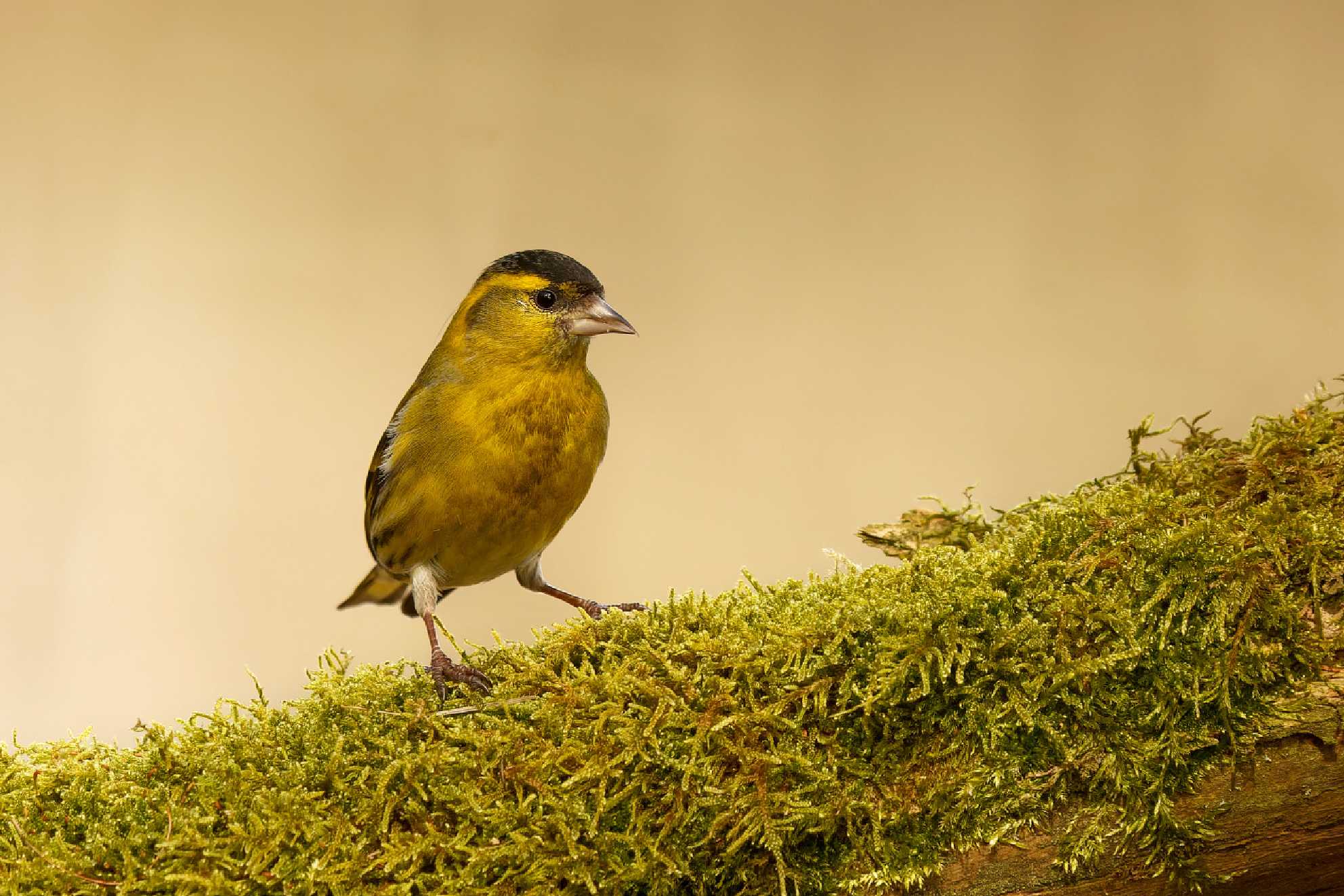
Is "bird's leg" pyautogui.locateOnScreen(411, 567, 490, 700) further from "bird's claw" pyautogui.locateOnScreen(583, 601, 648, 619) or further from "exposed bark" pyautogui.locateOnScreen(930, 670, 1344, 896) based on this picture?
"exposed bark" pyautogui.locateOnScreen(930, 670, 1344, 896)

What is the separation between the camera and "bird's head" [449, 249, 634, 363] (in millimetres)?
3238

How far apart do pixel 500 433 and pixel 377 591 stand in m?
1.57

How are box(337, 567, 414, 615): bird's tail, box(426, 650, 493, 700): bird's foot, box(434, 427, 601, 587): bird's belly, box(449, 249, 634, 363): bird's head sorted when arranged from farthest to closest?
box(337, 567, 414, 615): bird's tail
box(449, 249, 634, 363): bird's head
box(434, 427, 601, 587): bird's belly
box(426, 650, 493, 700): bird's foot

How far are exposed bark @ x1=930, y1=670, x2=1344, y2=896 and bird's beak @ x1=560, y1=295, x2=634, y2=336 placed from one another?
1.79 metres

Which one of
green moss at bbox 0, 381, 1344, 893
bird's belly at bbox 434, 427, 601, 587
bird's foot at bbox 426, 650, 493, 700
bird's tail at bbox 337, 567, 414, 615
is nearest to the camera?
green moss at bbox 0, 381, 1344, 893

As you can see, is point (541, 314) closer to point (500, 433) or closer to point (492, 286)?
point (492, 286)

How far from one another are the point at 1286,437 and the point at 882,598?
4.05 ft

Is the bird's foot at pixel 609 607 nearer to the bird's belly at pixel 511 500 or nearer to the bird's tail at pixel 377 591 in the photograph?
the bird's belly at pixel 511 500

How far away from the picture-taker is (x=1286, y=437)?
9.09ft

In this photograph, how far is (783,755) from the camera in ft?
7.00

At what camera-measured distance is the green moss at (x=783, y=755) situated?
2.07 meters

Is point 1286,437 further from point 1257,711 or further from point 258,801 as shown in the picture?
point 258,801

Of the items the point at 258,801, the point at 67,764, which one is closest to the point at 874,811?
the point at 258,801

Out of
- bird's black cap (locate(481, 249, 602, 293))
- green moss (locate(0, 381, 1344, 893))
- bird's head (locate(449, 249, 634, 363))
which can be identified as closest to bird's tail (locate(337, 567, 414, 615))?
bird's head (locate(449, 249, 634, 363))
